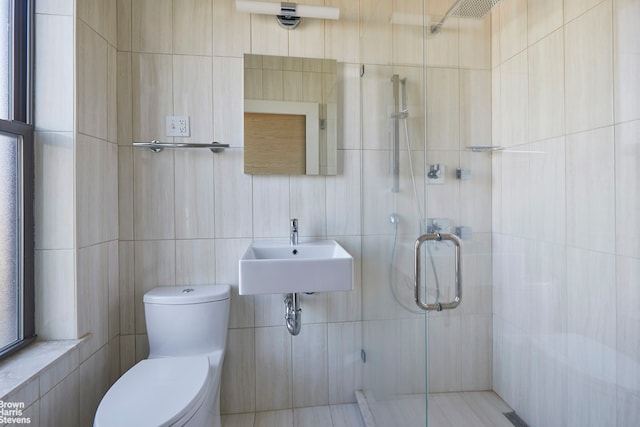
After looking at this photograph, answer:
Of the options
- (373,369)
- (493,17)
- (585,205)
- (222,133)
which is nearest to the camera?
(585,205)

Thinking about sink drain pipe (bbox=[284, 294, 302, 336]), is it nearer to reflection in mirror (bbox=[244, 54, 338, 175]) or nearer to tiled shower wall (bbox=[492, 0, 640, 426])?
reflection in mirror (bbox=[244, 54, 338, 175])

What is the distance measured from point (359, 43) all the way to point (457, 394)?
1.77 meters

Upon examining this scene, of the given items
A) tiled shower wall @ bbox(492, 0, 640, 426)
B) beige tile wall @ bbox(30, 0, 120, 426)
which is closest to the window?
beige tile wall @ bbox(30, 0, 120, 426)

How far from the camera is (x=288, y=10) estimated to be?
5.19 feet

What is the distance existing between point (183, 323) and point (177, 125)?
1.01 meters

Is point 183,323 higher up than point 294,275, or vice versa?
point 294,275

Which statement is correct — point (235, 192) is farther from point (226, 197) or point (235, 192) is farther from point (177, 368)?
point (177, 368)

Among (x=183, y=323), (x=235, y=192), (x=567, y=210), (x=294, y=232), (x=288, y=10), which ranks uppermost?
(x=288, y=10)

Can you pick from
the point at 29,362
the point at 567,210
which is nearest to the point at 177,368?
the point at 29,362

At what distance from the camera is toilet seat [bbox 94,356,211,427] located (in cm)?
98

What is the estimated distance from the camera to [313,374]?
5.62ft

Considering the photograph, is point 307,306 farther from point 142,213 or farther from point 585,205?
point 585,205

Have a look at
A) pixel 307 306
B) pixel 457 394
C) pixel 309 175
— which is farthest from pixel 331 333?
pixel 309 175

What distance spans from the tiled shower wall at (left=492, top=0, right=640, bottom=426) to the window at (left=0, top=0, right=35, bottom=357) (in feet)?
6.46
